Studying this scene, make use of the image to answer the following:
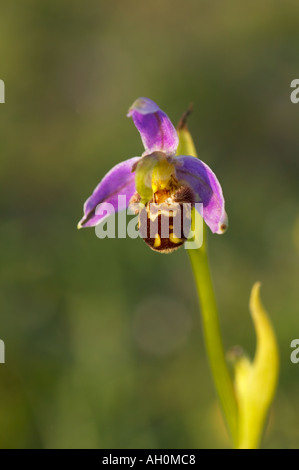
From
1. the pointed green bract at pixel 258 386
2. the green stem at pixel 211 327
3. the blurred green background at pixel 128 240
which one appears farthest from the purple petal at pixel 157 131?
the blurred green background at pixel 128 240

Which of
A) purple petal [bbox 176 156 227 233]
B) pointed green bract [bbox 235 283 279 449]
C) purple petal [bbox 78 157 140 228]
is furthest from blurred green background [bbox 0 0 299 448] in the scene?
purple petal [bbox 176 156 227 233]

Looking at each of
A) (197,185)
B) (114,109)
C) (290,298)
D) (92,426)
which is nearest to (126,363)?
(92,426)

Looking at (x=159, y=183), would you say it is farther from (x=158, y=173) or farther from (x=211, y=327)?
(x=211, y=327)

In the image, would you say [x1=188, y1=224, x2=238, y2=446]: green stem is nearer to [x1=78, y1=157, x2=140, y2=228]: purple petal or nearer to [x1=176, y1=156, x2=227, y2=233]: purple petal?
[x1=176, y1=156, x2=227, y2=233]: purple petal

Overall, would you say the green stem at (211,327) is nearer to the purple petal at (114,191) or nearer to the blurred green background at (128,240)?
the purple petal at (114,191)

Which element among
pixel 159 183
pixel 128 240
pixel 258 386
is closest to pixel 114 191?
pixel 159 183

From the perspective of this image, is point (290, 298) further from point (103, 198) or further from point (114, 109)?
point (114, 109)
